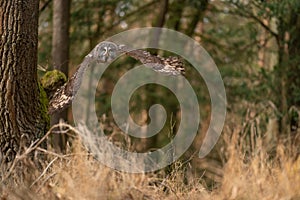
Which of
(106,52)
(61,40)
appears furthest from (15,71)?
(61,40)

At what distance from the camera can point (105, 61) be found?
657 centimetres

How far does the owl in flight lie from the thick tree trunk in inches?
21.7

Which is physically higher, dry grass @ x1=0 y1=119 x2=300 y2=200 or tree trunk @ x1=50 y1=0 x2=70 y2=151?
tree trunk @ x1=50 y1=0 x2=70 y2=151

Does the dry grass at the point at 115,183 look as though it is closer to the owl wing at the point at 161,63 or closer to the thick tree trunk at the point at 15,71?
the thick tree trunk at the point at 15,71

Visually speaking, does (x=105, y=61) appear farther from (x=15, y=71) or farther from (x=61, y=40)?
(x=61, y=40)

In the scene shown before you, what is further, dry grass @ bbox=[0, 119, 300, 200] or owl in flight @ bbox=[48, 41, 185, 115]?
owl in flight @ bbox=[48, 41, 185, 115]

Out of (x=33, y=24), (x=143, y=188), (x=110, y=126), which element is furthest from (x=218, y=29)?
(x=143, y=188)

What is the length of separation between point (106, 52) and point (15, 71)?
950mm

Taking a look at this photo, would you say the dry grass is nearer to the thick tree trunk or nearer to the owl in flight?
the thick tree trunk

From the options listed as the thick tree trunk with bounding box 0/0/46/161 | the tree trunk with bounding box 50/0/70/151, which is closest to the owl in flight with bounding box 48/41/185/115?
the thick tree trunk with bounding box 0/0/46/161

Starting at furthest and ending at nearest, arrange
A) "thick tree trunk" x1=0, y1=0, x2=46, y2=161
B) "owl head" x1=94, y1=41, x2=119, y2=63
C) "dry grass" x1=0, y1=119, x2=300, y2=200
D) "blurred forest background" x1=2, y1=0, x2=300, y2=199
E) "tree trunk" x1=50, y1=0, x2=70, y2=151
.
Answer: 1. "blurred forest background" x1=2, y1=0, x2=300, y2=199
2. "tree trunk" x1=50, y1=0, x2=70, y2=151
3. "owl head" x1=94, y1=41, x2=119, y2=63
4. "thick tree trunk" x1=0, y1=0, x2=46, y2=161
5. "dry grass" x1=0, y1=119, x2=300, y2=200

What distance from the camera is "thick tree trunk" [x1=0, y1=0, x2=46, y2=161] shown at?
5.93 metres

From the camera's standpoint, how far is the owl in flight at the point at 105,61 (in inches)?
257

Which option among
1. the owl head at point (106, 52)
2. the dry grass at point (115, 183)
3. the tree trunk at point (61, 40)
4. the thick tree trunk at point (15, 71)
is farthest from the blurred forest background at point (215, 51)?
the dry grass at point (115, 183)
